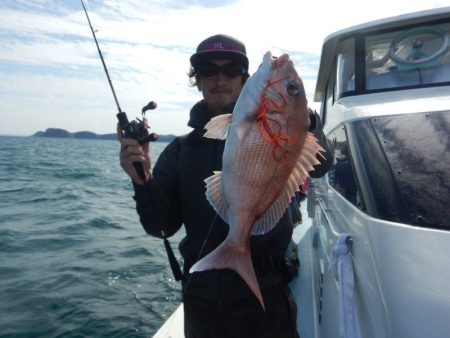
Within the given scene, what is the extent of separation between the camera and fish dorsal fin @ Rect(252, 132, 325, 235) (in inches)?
66.7

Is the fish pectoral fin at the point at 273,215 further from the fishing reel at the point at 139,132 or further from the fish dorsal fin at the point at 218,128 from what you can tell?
the fishing reel at the point at 139,132

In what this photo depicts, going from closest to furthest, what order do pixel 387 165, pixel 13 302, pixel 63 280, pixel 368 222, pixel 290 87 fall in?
pixel 290 87, pixel 368 222, pixel 387 165, pixel 13 302, pixel 63 280

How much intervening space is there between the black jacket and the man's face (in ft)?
0.45

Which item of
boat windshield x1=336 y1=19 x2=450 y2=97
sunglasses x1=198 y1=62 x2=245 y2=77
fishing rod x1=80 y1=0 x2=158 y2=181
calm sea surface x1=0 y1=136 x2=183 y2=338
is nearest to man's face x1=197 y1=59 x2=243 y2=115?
sunglasses x1=198 y1=62 x2=245 y2=77

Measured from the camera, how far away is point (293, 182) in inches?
68.8

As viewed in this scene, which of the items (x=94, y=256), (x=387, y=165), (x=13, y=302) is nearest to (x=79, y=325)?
(x=13, y=302)

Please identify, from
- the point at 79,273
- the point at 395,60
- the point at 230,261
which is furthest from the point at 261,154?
the point at 79,273

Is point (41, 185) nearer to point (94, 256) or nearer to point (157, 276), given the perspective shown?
point (94, 256)

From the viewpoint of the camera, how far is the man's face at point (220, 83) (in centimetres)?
249

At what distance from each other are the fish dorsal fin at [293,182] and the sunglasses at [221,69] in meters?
1.01

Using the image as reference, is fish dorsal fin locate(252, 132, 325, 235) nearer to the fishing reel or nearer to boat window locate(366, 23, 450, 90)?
the fishing reel

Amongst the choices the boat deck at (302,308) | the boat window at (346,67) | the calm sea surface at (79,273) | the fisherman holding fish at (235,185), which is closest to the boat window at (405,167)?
the fisherman holding fish at (235,185)

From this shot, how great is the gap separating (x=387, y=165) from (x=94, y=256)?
774 centimetres

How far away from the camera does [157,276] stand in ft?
25.1
